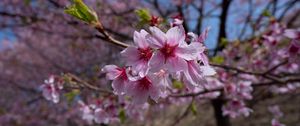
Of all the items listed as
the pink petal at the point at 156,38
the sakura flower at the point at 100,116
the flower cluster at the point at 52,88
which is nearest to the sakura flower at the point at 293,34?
the pink petal at the point at 156,38

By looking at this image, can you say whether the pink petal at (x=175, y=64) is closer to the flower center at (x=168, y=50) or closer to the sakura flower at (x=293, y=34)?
the flower center at (x=168, y=50)

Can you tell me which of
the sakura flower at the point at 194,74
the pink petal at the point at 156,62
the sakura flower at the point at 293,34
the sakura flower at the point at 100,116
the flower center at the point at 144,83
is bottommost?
the sakura flower at the point at 194,74

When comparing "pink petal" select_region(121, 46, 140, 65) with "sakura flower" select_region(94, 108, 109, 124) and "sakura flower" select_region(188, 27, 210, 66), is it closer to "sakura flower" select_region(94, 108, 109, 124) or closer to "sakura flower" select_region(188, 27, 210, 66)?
"sakura flower" select_region(188, 27, 210, 66)

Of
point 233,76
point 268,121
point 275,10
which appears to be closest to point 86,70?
point 268,121

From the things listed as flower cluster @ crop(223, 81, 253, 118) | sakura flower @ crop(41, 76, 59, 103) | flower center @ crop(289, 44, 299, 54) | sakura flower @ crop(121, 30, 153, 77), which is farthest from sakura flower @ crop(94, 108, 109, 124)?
sakura flower @ crop(121, 30, 153, 77)

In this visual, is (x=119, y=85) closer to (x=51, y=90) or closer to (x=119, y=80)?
(x=119, y=80)

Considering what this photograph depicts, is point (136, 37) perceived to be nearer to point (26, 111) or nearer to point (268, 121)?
point (268, 121)

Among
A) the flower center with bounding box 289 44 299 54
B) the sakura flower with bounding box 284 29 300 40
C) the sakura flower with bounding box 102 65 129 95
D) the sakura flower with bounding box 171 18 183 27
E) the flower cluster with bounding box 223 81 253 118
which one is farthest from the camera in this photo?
the flower cluster with bounding box 223 81 253 118
